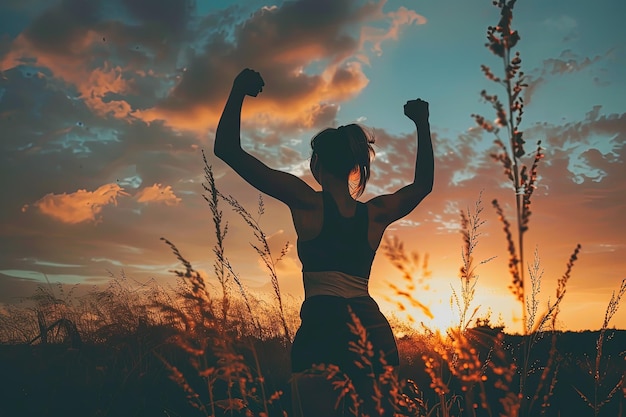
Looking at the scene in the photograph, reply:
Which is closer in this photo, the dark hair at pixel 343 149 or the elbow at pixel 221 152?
the elbow at pixel 221 152

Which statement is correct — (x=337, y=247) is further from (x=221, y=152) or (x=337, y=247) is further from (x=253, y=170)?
(x=221, y=152)

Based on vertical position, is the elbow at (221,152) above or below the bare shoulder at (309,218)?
above

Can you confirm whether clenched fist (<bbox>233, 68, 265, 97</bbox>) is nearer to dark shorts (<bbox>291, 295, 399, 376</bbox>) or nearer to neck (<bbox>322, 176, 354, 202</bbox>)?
neck (<bbox>322, 176, 354, 202</bbox>)

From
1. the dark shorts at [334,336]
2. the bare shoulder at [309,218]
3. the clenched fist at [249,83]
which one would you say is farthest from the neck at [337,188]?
the clenched fist at [249,83]

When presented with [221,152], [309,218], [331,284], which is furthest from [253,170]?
[331,284]

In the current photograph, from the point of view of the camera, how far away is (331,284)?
2.72 m

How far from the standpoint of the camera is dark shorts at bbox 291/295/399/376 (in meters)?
2.61

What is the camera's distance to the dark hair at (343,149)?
3006 millimetres

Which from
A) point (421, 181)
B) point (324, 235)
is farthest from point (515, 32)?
point (421, 181)

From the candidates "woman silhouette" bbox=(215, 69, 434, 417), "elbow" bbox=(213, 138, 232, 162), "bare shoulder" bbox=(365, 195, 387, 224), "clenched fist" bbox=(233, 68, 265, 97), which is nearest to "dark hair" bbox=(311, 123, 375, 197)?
"woman silhouette" bbox=(215, 69, 434, 417)

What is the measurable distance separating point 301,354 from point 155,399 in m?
2.47

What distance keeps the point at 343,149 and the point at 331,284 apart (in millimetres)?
807

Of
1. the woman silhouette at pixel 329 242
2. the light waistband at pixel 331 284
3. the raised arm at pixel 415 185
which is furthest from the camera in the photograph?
the raised arm at pixel 415 185

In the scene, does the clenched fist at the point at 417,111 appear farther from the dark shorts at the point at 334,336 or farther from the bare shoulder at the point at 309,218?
the dark shorts at the point at 334,336
